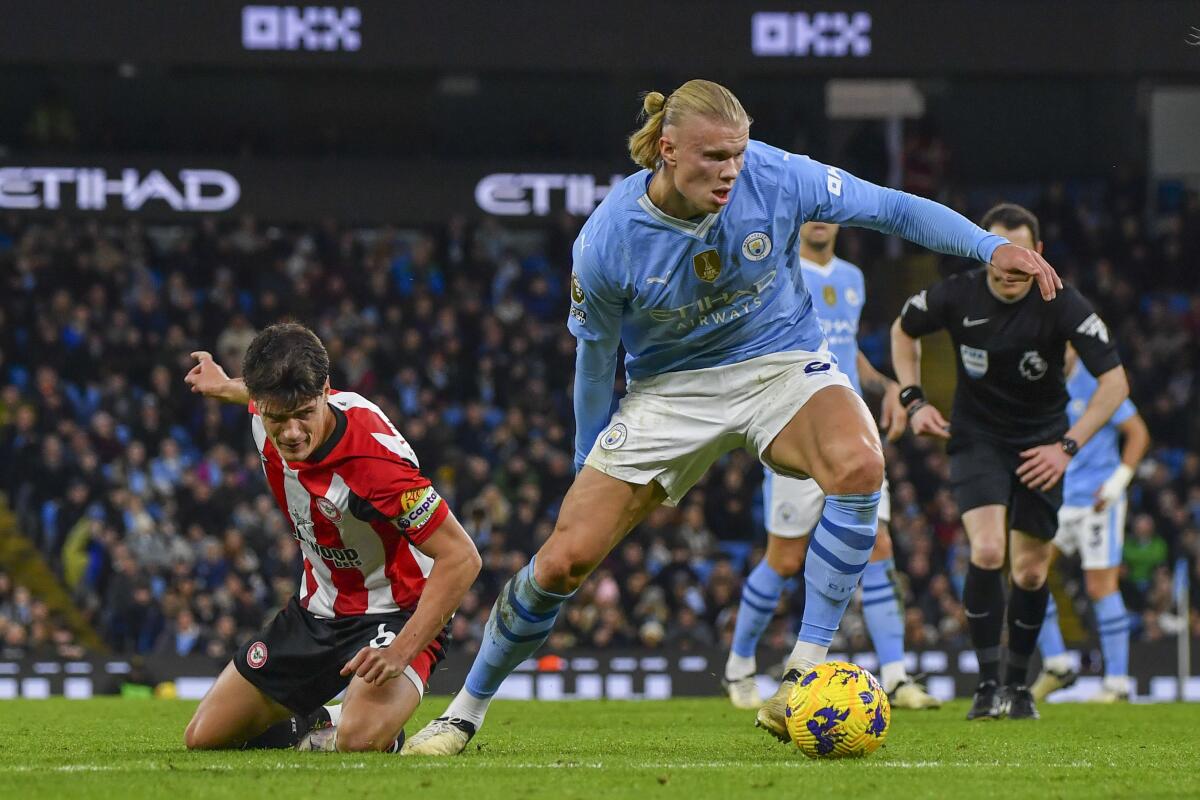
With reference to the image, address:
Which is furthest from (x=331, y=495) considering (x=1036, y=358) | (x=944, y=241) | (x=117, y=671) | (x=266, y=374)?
(x=117, y=671)

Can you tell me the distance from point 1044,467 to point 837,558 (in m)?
2.34

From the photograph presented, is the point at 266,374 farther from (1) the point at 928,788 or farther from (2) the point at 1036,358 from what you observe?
(2) the point at 1036,358

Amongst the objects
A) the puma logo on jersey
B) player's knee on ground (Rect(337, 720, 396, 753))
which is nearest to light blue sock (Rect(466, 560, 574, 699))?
player's knee on ground (Rect(337, 720, 396, 753))

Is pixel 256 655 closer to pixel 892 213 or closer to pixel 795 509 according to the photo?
pixel 892 213

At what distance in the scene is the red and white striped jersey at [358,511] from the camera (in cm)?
550

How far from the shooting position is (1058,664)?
9.71 meters

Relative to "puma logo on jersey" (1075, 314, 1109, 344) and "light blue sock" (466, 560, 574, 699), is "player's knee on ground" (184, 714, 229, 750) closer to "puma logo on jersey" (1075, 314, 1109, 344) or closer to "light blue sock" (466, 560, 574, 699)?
"light blue sock" (466, 560, 574, 699)

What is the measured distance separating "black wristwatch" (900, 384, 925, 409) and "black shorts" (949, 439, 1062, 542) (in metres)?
0.32

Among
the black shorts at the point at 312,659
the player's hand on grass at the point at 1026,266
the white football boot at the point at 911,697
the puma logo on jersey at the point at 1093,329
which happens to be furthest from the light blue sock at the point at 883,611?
the player's hand on grass at the point at 1026,266

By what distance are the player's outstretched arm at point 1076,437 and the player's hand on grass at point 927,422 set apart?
396 mm

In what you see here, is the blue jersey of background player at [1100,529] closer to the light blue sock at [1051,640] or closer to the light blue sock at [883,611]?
the light blue sock at [1051,640]

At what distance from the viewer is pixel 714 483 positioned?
61.8ft

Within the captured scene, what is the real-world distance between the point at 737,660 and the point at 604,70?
9.06m

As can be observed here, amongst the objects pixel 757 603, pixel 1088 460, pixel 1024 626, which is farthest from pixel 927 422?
pixel 1088 460
